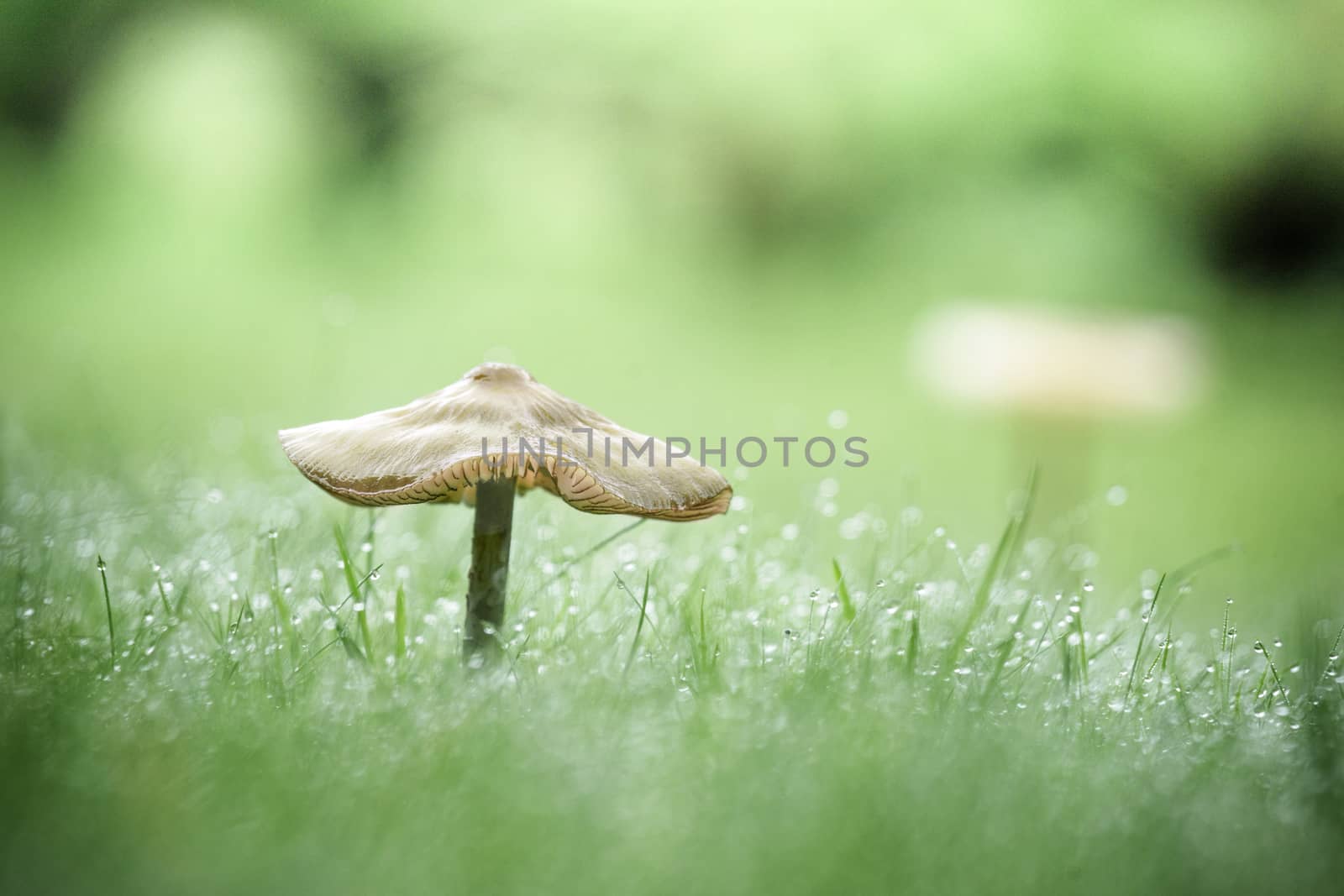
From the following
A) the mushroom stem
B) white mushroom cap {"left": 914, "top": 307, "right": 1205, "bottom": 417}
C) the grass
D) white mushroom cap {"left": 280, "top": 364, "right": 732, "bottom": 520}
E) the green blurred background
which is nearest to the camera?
the grass

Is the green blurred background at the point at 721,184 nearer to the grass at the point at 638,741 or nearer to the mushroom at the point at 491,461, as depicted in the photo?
the grass at the point at 638,741

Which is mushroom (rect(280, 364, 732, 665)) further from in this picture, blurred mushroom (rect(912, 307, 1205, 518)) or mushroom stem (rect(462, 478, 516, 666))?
blurred mushroom (rect(912, 307, 1205, 518))

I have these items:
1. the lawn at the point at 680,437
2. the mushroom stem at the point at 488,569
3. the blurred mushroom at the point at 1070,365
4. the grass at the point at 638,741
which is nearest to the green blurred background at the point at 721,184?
the lawn at the point at 680,437

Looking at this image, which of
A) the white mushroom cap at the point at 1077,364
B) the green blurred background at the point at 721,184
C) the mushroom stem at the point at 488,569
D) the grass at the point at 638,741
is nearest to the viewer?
the grass at the point at 638,741

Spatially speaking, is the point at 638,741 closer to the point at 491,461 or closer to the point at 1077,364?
the point at 491,461

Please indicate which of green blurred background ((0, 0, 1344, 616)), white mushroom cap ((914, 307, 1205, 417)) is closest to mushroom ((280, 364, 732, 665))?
white mushroom cap ((914, 307, 1205, 417))

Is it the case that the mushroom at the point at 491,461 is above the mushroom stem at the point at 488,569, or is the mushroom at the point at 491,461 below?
above
